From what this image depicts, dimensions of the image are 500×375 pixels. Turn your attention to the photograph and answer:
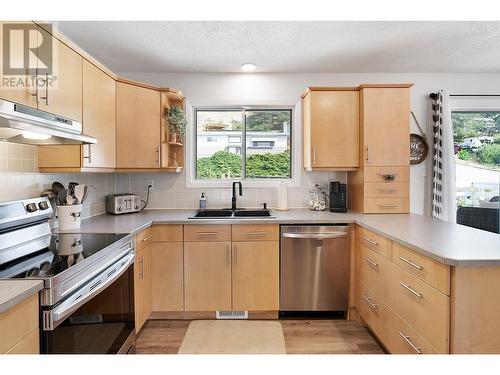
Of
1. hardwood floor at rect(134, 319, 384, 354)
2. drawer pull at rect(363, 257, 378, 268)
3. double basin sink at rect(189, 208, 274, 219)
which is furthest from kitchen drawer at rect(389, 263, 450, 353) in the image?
double basin sink at rect(189, 208, 274, 219)

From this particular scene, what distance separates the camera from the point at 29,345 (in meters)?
1.08

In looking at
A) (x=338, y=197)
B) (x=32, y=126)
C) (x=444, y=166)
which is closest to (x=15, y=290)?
(x=32, y=126)

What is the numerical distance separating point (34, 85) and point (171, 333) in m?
2.02

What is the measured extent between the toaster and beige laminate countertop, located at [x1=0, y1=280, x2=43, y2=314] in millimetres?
1777

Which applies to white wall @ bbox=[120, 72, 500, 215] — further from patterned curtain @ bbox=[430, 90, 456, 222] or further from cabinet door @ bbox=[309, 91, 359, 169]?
cabinet door @ bbox=[309, 91, 359, 169]

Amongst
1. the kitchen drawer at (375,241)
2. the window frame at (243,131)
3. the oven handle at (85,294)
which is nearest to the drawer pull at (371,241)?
the kitchen drawer at (375,241)

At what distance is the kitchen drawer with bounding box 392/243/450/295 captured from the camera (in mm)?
1429

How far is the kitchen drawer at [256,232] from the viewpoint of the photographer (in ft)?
8.59

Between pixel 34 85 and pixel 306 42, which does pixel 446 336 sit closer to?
pixel 306 42

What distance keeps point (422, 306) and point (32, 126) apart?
2.15 m

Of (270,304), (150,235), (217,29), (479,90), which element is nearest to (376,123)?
(479,90)

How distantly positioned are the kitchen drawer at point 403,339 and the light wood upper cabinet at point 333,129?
1.50m

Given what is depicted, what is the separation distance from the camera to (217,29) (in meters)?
2.29

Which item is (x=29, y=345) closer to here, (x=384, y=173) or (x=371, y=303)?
(x=371, y=303)
